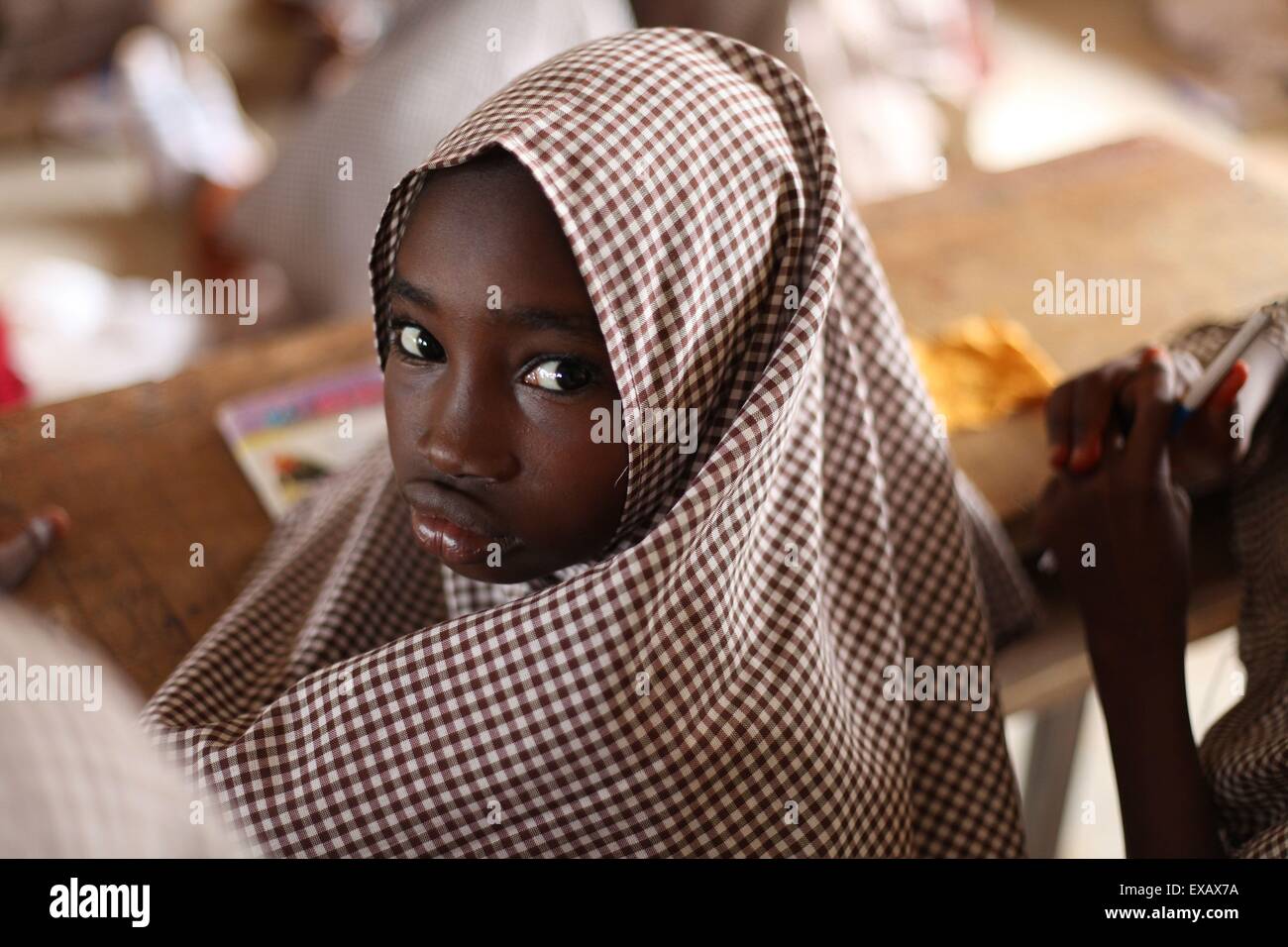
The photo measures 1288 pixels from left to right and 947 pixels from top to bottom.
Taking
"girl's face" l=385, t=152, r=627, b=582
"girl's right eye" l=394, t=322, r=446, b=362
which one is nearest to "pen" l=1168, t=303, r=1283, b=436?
"girl's face" l=385, t=152, r=627, b=582

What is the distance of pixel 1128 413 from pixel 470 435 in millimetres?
533

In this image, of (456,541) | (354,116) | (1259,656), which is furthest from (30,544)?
(354,116)

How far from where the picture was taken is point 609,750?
0.72 meters

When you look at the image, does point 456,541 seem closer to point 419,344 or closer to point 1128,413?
point 419,344

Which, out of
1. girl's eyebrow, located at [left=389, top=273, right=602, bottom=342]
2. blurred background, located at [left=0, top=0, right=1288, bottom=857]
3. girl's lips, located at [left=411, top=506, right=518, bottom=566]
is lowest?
girl's lips, located at [left=411, top=506, right=518, bottom=566]

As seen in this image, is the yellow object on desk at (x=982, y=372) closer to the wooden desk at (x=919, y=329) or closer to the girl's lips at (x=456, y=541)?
the wooden desk at (x=919, y=329)

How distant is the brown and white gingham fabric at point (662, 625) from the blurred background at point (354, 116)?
63 centimetres

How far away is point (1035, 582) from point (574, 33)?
1.25 meters

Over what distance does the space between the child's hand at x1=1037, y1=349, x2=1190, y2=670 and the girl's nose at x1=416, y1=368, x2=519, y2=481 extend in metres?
0.45

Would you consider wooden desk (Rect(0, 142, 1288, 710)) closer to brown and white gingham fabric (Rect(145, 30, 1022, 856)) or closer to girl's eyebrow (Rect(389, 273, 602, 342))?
brown and white gingham fabric (Rect(145, 30, 1022, 856))

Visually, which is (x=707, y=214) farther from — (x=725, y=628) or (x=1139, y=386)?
(x=1139, y=386)

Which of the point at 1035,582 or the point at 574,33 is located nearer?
the point at 1035,582

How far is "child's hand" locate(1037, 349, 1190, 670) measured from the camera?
88 cm
